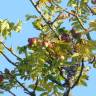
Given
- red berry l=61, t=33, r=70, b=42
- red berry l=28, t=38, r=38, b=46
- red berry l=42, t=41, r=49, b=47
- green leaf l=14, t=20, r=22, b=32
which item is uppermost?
green leaf l=14, t=20, r=22, b=32

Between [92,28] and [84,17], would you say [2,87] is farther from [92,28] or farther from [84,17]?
[92,28]

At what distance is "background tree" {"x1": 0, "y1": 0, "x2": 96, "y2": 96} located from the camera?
641 cm

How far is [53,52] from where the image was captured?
21.8ft

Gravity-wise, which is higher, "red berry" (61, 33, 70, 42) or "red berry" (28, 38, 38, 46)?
"red berry" (61, 33, 70, 42)

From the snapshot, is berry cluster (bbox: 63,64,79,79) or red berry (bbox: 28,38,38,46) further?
berry cluster (bbox: 63,64,79,79)

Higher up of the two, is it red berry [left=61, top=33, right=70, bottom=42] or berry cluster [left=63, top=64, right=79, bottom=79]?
red berry [left=61, top=33, right=70, bottom=42]

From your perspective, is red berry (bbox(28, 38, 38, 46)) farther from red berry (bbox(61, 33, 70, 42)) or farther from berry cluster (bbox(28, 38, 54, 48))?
red berry (bbox(61, 33, 70, 42))

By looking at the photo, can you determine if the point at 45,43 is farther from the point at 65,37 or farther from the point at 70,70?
the point at 70,70

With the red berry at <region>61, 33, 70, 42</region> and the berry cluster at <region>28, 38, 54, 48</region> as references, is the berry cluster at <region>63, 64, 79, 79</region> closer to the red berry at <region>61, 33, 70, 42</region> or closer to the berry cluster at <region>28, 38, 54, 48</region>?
the red berry at <region>61, 33, 70, 42</region>

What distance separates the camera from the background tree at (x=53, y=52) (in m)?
6.41

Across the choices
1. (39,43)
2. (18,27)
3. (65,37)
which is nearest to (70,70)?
(65,37)

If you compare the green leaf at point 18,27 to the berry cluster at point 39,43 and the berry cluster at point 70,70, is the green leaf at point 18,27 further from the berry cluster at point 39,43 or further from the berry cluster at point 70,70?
the berry cluster at point 70,70

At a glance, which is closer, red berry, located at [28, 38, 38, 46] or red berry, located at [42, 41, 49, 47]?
red berry, located at [42, 41, 49, 47]

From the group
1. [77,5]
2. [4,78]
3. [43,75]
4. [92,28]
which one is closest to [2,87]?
[4,78]
